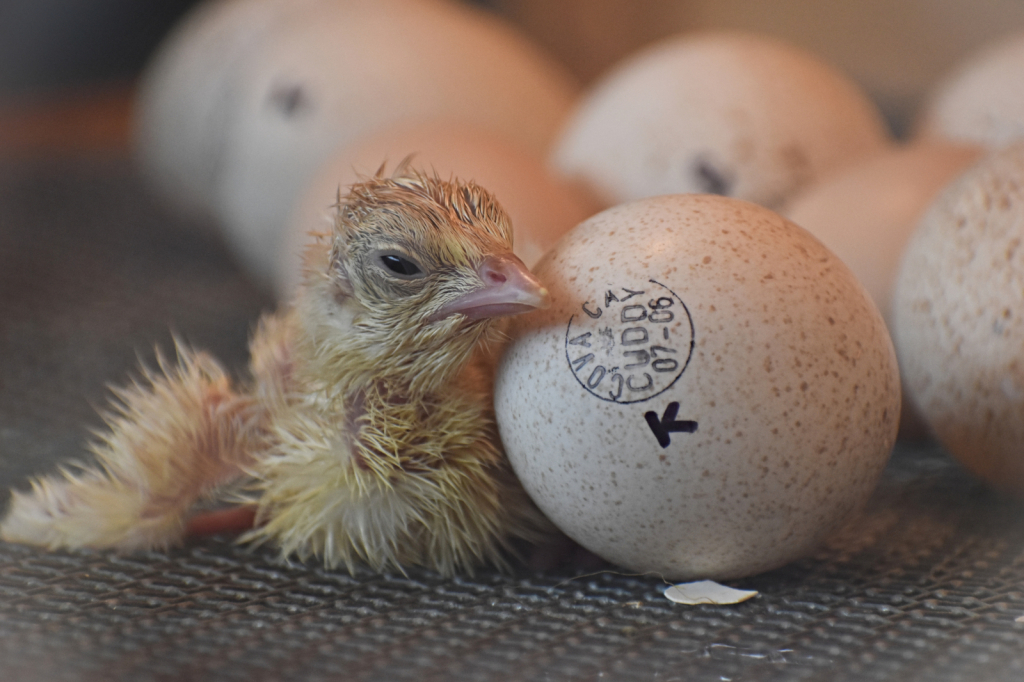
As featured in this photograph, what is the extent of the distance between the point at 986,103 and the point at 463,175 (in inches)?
23.8

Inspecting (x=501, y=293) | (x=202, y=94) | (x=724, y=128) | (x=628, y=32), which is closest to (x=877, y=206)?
(x=724, y=128)

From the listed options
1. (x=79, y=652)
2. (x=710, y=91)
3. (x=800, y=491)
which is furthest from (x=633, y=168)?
(x=79, y=652)

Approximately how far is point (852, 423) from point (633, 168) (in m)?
0.55

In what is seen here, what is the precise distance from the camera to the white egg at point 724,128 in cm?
111

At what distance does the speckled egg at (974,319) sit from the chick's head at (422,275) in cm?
35

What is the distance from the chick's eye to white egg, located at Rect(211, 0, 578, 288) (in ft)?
2.05

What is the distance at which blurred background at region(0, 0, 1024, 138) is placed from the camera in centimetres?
169

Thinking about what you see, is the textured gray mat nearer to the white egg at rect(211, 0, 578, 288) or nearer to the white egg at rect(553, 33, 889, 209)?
the white egg at rect(553, 33, 889, 209)

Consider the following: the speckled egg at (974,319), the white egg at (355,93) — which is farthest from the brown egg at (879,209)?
the white egg at (355,93)

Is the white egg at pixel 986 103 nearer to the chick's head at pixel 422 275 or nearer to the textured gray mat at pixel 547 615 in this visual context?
the textured gray mat at pixel 547 615

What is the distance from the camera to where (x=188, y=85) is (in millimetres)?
1618

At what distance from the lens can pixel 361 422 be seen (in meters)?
0.71

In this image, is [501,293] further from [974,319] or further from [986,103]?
[986,103]

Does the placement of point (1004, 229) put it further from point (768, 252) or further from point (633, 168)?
point (633, 168)
